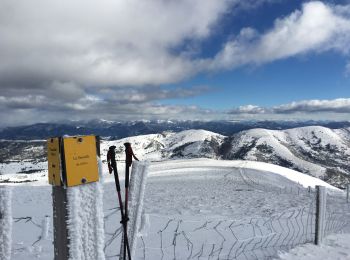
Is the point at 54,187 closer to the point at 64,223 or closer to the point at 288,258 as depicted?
the point at 64,223

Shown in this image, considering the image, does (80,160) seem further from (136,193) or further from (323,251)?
(323,251)

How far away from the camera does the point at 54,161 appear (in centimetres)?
285

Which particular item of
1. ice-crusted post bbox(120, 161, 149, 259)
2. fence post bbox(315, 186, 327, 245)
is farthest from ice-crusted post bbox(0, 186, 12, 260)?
fence post bbox(315, 186, 327, 245)

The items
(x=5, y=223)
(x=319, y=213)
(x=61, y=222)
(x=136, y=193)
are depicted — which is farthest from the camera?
(x=319, y=213)

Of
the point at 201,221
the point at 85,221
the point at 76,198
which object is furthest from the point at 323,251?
the point at 76,198

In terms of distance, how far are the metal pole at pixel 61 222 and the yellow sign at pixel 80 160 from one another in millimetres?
141

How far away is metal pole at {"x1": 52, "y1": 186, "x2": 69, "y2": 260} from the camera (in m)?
2.81

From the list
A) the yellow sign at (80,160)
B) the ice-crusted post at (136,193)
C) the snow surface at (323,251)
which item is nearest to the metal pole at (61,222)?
the yellow sign at (80,160)

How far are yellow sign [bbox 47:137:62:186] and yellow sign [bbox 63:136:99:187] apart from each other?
64 millimetres

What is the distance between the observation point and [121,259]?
4.39 metres

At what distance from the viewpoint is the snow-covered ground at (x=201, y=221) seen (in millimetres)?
9375

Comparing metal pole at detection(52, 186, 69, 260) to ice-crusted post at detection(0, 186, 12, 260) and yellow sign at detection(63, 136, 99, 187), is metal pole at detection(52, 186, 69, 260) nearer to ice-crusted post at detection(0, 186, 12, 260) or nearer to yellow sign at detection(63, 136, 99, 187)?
yellow sign at detection(63, 136, 99, 187)

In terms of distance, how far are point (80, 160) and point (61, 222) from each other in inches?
20.2

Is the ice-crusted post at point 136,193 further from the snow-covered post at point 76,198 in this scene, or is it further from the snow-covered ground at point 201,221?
the snow-covered ground at point 201,221
